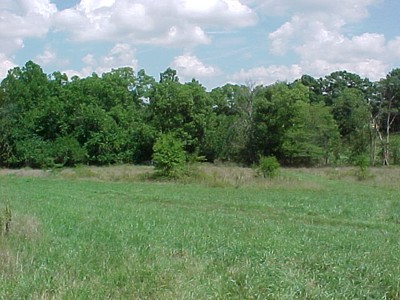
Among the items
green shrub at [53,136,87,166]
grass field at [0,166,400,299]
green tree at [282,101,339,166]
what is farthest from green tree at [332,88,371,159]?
grass field at [0,166,400,299]

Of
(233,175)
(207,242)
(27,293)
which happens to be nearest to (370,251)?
(207,242)

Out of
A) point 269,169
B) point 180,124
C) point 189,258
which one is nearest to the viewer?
point 189,258

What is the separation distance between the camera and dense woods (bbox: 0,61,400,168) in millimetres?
48562

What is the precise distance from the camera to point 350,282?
580 cm

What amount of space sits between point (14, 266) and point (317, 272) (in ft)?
14.9

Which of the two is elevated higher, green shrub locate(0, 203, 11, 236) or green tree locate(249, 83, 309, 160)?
green tree locate(249, 83, 309, 160)

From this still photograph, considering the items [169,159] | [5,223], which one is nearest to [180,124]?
[169,159]

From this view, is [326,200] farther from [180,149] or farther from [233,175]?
[180,149]

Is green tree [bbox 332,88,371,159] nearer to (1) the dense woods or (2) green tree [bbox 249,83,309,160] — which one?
(1) the dense woods

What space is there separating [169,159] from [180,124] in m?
20.0

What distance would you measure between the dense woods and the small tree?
45.5ft

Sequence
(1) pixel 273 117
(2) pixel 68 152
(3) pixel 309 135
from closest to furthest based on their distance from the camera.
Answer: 1. (3) pixel 309 135
2. (2) pixel 68 152
3. (1) pixel 273 117

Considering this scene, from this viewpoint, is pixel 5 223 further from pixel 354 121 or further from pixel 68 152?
pixel 354 121

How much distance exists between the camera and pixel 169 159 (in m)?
31.8
